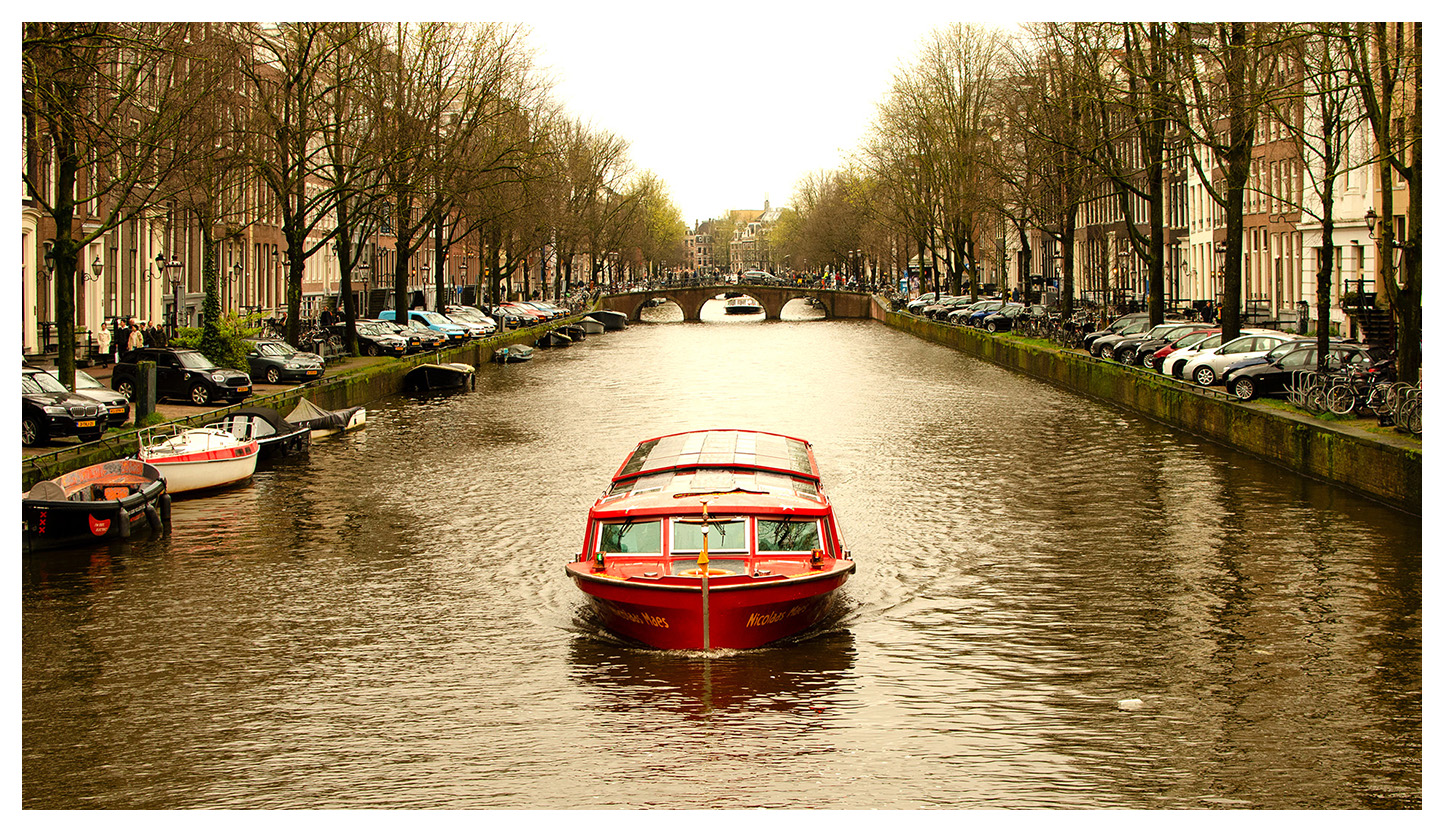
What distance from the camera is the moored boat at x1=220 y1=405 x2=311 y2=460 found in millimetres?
35219

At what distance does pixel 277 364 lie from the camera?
157 ft

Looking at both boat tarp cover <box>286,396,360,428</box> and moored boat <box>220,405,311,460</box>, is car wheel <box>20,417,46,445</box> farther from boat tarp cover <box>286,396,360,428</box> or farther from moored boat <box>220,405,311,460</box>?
boat tarp cover <box>286,396,360,428</box>

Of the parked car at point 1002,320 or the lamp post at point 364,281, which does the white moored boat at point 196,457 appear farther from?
the lamp post at point 364,281

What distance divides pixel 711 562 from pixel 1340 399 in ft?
59.3

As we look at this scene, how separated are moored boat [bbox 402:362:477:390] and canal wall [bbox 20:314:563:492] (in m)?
→ 0.62

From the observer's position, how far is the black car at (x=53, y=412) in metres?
30.4

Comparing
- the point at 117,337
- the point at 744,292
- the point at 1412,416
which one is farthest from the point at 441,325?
the point at 744,292

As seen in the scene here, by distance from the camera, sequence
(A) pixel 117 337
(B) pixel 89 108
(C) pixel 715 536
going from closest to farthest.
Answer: (C) pixel 715 536
(B) pixel 89 108
(A) pixel 117 337

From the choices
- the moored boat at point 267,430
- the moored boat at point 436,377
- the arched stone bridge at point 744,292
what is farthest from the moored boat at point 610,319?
the moored boat at point 267,430

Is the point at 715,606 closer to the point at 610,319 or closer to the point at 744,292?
the point at 610,319

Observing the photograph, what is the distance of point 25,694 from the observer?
17.4 m

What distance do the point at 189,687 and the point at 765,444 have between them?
9990 mm

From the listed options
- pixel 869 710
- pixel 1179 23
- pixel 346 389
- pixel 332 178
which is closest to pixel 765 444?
pixel 869 710

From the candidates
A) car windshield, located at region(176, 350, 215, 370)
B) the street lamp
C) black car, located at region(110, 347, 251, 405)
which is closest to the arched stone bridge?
the street lamp
